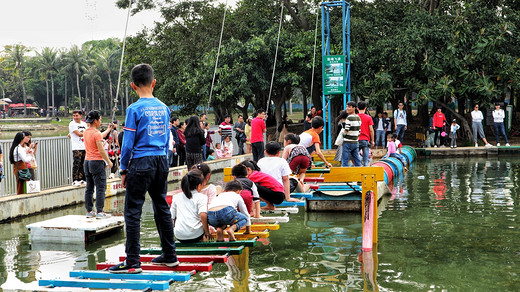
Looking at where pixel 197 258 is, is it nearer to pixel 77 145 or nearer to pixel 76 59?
pixel 77 145

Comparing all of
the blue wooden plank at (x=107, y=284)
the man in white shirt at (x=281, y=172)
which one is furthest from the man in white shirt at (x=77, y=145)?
the blue wooden plank at (x=107, y=284)

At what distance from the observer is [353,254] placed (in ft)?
25.8

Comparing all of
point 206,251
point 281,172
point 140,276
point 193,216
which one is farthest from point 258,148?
point 140,276

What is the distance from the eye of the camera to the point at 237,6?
33.7 m

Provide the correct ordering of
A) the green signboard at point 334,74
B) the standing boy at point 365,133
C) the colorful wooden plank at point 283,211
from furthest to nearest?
1. the green signboard at point 334,74
2. the standing boy at point 365,133
3. the colorful wooden plank at point 283,211

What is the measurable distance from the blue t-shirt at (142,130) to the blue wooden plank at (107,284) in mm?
923

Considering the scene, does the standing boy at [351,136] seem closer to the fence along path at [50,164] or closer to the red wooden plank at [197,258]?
the fence along path at [50,164]

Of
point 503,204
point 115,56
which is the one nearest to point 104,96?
point 115,56

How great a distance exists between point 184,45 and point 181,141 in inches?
644

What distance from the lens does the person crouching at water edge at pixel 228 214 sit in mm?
6723

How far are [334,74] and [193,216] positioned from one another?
56.0ft

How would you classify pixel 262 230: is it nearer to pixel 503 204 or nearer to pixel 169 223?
pixel 169 223

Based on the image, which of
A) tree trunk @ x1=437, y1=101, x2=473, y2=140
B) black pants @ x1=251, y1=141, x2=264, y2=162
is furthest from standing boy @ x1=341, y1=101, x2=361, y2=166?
tree trunk @ x1=437, y1=101, x2=473, y2=140

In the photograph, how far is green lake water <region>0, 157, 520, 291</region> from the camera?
657 cm
